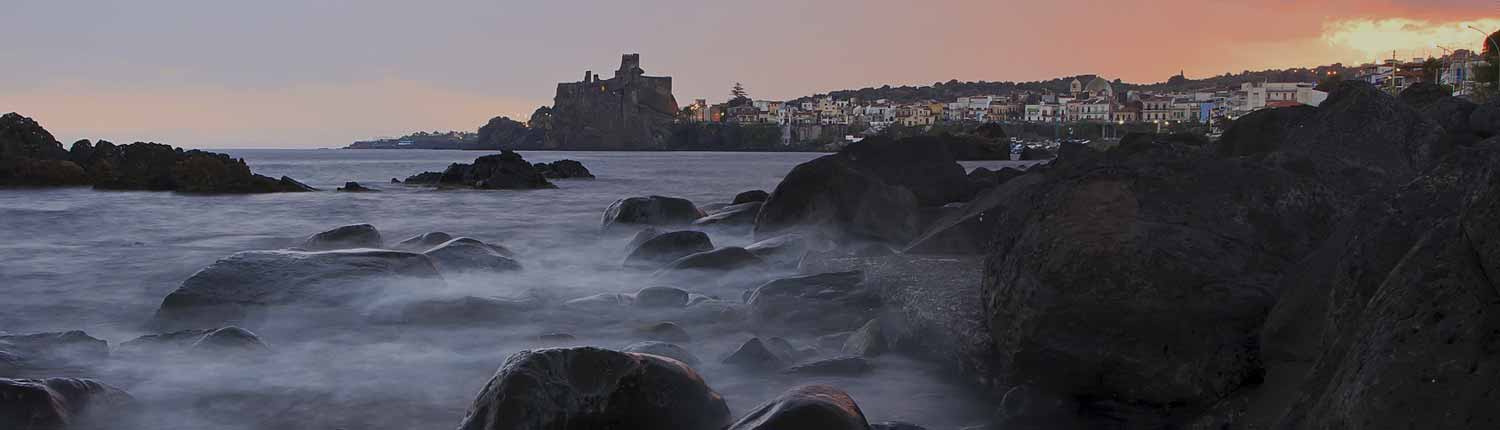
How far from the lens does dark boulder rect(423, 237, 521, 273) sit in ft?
24.7

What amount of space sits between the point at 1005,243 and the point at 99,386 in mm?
3591

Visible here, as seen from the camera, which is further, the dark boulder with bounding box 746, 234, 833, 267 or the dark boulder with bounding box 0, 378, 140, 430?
the dark boulder with bounding box 746, 234, 833, 267

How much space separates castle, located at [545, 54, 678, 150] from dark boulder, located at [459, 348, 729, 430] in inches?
4205

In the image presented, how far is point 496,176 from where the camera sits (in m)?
21.5

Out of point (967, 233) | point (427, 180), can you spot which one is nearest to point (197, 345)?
point (967, 233)

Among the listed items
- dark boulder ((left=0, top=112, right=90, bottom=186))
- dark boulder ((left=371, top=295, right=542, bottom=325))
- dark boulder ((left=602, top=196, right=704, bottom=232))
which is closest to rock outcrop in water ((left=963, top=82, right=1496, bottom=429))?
dark boulder ((left=371, top=295, right=542, bottom=325))

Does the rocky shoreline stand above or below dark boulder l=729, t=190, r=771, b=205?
above

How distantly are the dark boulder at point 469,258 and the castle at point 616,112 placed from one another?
101934 millimetres

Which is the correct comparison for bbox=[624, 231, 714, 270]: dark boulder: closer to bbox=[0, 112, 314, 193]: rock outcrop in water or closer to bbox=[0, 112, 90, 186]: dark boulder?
bbox=[0, 112, 314, 193]: rock outcrop in water

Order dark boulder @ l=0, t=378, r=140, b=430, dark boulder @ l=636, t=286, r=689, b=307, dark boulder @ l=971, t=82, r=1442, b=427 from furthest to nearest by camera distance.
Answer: dark boulder @ l=636, t=286, r=689, b=307
dark boulder @ l=0, t=378, r=140, b=430
dark boulder @ l=971, t=82, r=1442, b=427

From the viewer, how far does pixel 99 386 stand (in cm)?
Answer: 418

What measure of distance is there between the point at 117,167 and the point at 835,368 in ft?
63.2

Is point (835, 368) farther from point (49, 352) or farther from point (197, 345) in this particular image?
point (49, 352)

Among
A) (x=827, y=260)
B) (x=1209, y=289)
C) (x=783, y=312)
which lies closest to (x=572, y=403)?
(x=1209, y=289)
